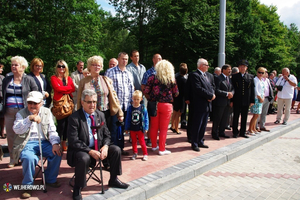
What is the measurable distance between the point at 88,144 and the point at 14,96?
1960mm

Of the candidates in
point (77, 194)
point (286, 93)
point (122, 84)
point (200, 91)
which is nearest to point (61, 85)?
point (122, 84)

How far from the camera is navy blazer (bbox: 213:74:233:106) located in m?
6.35

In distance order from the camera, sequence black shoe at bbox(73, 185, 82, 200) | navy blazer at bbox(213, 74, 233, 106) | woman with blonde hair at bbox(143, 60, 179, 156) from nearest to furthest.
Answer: black shoe at bbox(73, 185, 82, 200) < woman with blonde hair at bbox(143, 60, 179, 156) < navy blazer at bbox(213, 74, 233, 106)

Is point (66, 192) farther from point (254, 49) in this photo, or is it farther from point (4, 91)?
point (254, 49)

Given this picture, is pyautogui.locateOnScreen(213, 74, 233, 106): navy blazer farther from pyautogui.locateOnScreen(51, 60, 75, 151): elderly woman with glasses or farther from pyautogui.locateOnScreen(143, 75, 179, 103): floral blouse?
pyautogui.locateOnScreen(51, 60, 75, 151): elderly woman with glasses

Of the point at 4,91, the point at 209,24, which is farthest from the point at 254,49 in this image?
the point at 4,91

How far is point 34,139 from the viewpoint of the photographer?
11.9ft

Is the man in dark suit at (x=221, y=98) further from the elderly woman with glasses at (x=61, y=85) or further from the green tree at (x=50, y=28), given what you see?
the green tree at (x=50, y=28)

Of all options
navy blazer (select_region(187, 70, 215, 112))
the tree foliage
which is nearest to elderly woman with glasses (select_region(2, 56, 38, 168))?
navy blazer (select_region(187, 70, 215, 112))

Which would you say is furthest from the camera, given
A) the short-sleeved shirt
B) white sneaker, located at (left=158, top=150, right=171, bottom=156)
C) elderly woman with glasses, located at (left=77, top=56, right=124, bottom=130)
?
the short-sleeved shirt

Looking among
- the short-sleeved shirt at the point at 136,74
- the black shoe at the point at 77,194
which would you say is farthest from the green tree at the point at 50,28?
the black shoe at the point at 77,194

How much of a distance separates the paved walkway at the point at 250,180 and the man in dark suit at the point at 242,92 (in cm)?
141

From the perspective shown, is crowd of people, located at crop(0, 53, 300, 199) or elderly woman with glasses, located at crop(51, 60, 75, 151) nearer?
crowd of people, located at crop(0, 53, 300, 199)

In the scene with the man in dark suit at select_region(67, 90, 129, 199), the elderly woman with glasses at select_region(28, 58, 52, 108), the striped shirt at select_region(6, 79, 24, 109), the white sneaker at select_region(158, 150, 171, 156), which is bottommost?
the white sneaker at select_region(158, 150, 171, 156)
